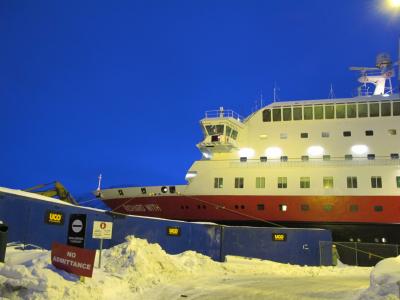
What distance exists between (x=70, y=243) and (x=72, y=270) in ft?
4.03

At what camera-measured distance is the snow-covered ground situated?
7.80 metres

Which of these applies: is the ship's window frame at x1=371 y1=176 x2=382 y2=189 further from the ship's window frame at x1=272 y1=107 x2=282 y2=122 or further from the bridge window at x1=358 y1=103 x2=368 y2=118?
the ship's window frame at x1=272 y1=107 x2=282 y2=122

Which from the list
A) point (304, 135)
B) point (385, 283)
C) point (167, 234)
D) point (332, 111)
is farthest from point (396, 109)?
point (385, 283)

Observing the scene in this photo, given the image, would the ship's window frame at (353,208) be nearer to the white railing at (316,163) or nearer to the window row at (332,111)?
the white railing at (316,163)

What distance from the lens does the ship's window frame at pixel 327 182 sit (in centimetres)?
2503

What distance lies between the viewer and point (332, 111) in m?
27.5

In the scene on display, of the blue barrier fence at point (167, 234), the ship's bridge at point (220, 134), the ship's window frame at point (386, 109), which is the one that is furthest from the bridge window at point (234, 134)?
the blue barrier fence at point (167, 234)

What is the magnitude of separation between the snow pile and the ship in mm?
15812

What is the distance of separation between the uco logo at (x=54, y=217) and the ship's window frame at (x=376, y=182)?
19.3 metres

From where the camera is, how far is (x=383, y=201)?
79.0 feet

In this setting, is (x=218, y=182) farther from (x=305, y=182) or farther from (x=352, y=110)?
(x=352, y=110)

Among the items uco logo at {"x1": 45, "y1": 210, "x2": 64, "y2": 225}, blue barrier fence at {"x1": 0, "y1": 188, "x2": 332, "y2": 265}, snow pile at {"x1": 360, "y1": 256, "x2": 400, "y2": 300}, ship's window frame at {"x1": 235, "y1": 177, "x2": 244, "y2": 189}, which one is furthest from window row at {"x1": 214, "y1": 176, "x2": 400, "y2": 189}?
snow pile at {"x1": 360, "y1": 256, "x2": 400, "y2": 300}

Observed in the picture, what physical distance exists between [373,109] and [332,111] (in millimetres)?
2702

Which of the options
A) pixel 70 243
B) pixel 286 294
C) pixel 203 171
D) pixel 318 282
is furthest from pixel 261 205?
pixel 70 243
